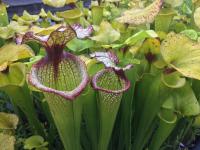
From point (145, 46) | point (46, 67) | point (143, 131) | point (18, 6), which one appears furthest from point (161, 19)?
point (18, 6)

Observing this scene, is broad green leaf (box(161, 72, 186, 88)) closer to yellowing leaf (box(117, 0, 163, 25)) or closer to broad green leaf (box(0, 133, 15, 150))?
yellowing leaf (box(117, 0, 163, 25))

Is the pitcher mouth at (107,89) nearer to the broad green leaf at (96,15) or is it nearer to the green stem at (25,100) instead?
the green stem at (25,100)

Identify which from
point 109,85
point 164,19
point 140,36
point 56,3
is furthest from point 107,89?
point 56,3

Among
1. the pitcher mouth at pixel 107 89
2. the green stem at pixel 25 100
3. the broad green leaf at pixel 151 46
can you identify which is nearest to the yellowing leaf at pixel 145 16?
the broad green leaf at pixel 151 46

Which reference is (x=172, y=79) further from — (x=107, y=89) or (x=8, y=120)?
(x=8, y=120)

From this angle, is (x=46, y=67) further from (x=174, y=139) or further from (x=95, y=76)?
(x=174, y=139)

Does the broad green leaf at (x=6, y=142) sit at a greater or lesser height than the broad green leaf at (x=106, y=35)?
lesser

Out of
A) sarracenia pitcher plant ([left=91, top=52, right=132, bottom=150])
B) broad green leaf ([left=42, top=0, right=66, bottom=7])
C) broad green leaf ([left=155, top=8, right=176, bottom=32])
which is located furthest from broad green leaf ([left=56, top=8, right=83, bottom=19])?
sarracenia pitcher plant ([left=91, top=52, right=132, bottom=150])
